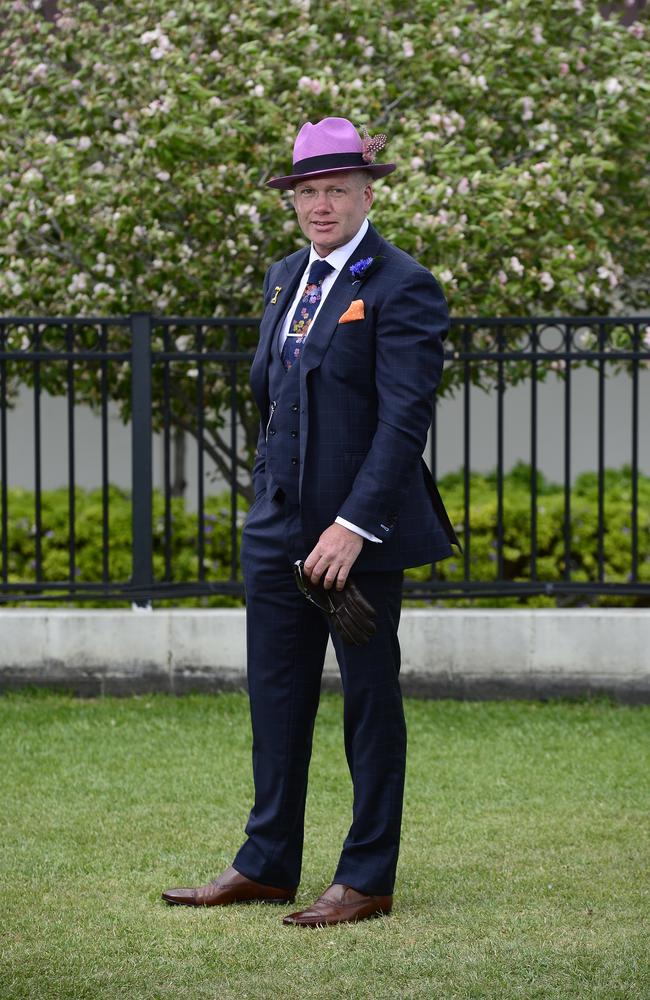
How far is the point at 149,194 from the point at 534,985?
5.27m

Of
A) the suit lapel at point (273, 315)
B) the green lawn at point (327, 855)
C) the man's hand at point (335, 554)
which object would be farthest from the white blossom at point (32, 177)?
the man's hand at point (335, 554)

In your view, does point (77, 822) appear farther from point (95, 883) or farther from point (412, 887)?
point (412, 887)

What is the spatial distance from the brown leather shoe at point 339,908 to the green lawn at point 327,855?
50mm

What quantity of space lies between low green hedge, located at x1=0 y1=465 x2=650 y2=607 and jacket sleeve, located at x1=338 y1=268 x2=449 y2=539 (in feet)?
14.9

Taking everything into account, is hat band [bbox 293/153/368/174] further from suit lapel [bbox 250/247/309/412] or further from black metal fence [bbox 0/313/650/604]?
black metal fence [bbox 0/313/650/604]

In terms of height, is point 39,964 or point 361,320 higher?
point 361,320

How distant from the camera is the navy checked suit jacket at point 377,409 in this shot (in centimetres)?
434

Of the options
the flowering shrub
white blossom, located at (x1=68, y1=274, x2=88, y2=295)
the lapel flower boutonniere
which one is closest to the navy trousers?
the lapel flower boutonniere

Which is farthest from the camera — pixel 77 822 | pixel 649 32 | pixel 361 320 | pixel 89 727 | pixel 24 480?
pixel 24 480

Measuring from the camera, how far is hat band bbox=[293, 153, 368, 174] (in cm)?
442

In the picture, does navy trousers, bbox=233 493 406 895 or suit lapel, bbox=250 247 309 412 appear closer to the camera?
navy trousers, bbox=233 493 406 895

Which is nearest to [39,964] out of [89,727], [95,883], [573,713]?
[95,883]

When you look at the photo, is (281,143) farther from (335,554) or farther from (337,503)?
(335,554)

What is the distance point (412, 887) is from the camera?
4895mm
